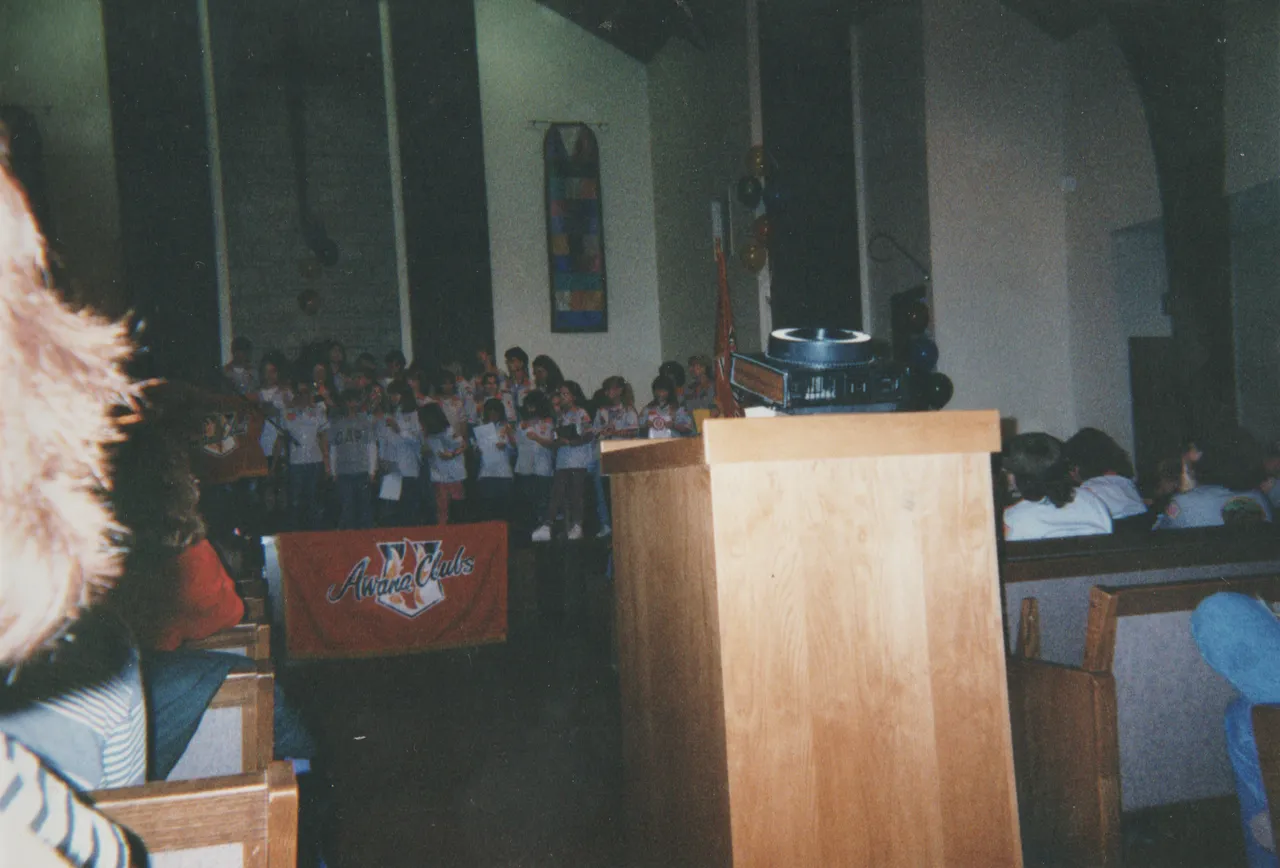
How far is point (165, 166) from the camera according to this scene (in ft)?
29.5

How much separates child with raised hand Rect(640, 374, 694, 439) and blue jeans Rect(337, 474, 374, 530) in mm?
2388

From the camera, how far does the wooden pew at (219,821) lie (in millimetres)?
952

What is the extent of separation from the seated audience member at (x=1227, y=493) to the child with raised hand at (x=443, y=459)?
5545 millimetres

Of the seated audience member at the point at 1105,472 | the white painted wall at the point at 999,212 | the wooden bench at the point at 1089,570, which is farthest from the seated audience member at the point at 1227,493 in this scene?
the white painted wall at the point at 999,212

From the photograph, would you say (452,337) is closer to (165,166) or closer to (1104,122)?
(165,166)

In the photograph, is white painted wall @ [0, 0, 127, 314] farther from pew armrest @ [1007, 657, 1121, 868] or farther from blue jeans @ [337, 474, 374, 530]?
pew armrest @ [1007, 657, 1121, 868]

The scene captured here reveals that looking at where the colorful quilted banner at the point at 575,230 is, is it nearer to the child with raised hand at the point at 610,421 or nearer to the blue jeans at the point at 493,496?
the child with raised hand at the point at 610,421

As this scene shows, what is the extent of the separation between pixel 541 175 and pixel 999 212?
5082 mm

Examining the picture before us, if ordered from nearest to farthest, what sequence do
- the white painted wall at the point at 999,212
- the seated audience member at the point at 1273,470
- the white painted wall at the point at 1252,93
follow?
the seated audience member at the point at 1273,470 → the white painted wall at the point at 1252,93 → the white painted wall at the point at 999,212

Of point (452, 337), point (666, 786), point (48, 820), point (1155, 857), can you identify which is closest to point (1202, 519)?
point (1155, 857)

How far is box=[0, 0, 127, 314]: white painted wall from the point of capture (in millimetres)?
8680

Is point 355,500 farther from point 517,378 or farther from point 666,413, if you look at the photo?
point 666,413

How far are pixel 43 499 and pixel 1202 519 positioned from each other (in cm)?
381

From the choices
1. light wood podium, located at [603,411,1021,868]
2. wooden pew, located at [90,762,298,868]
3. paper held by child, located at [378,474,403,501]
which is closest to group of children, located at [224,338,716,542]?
paper held by child, located at [378,474,403,501]
